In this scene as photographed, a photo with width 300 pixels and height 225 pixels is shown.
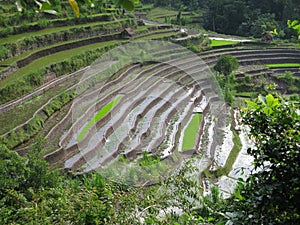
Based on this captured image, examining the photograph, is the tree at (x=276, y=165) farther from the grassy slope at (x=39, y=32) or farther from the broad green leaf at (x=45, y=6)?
the grassy slope at (x=39, y=32)

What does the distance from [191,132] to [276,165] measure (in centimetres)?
794

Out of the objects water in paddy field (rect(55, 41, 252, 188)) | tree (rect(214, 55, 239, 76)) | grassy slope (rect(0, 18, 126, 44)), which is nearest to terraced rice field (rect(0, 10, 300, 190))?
water in paddy field (rect(55, 41, 252, 188))

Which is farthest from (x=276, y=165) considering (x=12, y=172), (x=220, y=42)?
(x=220, y=42)

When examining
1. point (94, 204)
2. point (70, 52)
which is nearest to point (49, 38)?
point (70, 52)

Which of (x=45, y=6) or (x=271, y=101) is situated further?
(x=271, y=101)

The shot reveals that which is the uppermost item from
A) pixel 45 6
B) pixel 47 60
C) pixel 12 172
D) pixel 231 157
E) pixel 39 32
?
pixel 45 6

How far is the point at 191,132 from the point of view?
385 inches

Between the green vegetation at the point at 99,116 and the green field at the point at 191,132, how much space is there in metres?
1.74

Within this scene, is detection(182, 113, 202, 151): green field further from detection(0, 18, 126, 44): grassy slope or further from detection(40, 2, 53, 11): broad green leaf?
detection(40, 2, 53, 11): broad green leaf

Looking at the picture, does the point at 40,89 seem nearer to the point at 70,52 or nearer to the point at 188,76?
the point at 70,52

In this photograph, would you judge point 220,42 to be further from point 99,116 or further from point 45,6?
point 45,6

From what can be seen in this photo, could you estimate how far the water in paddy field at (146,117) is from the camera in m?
7.12

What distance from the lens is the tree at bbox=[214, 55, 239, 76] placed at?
46.7ft

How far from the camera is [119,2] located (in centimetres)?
134
